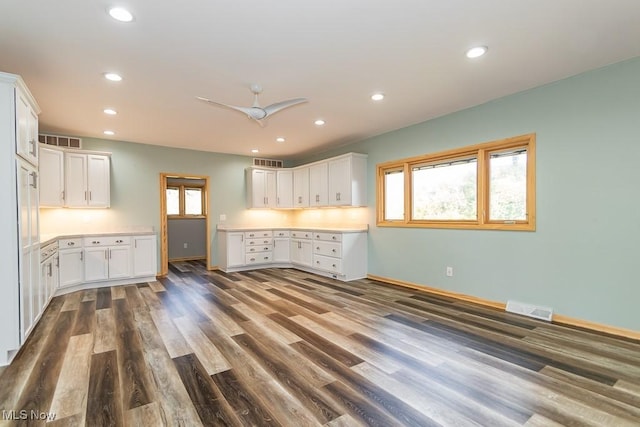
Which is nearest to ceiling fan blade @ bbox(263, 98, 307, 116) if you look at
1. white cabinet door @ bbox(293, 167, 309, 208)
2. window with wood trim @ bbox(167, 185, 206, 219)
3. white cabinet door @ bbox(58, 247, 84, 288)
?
white cabinet door @ bbox(293, 167, 309, 208)

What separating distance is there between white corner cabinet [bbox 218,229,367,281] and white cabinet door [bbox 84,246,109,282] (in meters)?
2.03

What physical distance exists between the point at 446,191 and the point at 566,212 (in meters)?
1.54

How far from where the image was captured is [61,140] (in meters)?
5.17

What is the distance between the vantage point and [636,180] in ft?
9.38

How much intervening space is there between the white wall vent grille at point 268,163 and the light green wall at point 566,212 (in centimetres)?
377

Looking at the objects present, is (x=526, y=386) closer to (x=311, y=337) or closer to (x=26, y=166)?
(x=311, y=337)

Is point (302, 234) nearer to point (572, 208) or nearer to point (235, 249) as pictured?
point (235, 249)

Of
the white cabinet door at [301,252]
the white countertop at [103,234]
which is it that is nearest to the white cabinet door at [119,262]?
the white countertop at [103,234]

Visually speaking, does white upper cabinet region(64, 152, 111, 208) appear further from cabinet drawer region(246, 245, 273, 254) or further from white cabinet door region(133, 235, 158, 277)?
cabinet drawer region(246, 245, 273, 254)

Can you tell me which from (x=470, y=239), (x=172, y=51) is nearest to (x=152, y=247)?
(x=172, y=51)

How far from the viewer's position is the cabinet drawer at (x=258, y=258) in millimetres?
6438

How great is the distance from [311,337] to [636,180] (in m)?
3.40

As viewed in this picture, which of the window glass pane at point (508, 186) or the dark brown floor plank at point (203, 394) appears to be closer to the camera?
the dark brown floor plank at point (203, 394)

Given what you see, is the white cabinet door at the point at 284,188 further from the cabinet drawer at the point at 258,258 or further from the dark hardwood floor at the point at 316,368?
the dark hardwood floor at the point at 316,368
